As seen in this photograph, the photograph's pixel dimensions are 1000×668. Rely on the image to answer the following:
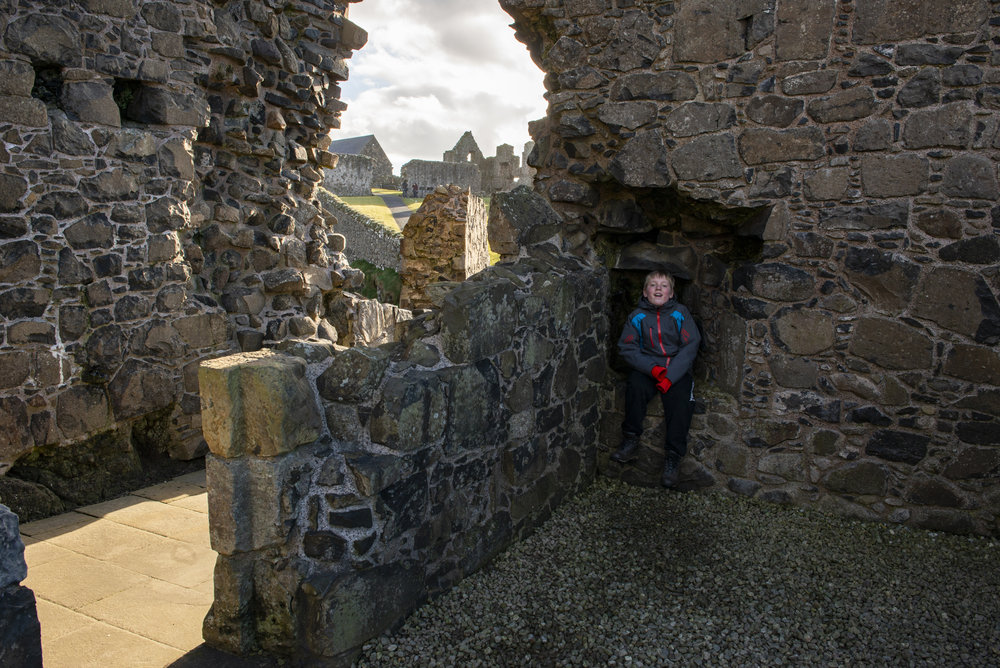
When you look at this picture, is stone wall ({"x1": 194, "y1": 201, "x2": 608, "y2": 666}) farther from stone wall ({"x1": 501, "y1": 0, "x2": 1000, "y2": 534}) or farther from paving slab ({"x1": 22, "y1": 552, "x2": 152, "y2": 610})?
stone wall ({"x1": 501, "y1": 0, "x2": 1000, "y2": 534})

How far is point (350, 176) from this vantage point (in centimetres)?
3048

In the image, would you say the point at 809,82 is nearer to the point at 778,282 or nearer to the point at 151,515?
the point at 778,282

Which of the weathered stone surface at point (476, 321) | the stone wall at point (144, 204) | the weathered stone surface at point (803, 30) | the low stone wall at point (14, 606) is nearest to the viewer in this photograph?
the low stone wall at point (14, 606)

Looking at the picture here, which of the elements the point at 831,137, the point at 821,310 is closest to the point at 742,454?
the point at 821,310

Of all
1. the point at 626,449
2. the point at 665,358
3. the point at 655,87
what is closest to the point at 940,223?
the point at 665,358

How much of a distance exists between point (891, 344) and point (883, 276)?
0.44 m

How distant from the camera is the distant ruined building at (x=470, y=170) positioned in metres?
29.3

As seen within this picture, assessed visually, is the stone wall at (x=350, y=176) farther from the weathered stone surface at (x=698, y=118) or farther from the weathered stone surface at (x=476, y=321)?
the weathered stone surface at (x=476, y=321)

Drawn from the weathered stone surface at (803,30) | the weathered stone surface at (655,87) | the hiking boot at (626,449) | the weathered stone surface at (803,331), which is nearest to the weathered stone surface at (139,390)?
Answer: the hiking boot at (626,449)

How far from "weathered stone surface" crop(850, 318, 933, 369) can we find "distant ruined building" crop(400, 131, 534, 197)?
981 inches

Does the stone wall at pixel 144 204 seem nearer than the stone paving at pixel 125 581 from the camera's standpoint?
No

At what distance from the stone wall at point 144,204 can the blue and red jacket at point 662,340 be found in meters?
3.59

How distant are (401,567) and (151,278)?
3487 millimetres

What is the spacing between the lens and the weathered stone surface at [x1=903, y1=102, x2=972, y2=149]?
4070 millimetres
